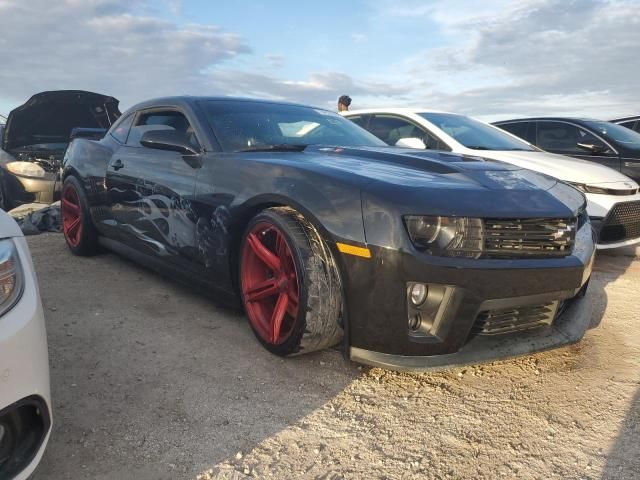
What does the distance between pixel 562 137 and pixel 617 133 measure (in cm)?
61

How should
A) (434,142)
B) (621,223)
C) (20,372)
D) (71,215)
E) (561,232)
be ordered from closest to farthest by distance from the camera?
(20,372) → (561,232) → (71,215) → (621,223) → (434,142)

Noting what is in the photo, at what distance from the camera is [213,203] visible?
9.37 ft

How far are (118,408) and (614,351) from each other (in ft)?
8.10

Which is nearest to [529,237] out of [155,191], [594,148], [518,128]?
[155,191]

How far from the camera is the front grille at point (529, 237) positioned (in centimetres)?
214

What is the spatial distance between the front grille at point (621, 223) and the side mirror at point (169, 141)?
3701mm

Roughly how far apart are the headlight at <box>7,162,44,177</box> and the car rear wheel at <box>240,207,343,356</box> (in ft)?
16.2

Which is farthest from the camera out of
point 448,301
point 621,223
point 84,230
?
point 621,223

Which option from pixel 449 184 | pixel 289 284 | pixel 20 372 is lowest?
pixel 289 284

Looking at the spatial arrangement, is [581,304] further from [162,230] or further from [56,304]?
[56,304]

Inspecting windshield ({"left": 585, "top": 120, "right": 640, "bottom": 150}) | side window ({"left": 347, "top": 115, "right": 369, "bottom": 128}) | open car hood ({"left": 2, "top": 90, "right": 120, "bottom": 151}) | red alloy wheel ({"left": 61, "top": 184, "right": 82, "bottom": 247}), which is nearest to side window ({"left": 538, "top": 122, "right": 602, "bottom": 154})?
windshield ({"left": 585, "top": 120, "right": 640, "bottom": 150})

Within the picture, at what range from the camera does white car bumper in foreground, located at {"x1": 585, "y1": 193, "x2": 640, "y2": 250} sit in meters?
4.71

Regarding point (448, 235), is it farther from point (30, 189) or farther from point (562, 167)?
point (30, 189)

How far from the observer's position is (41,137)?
761 cm
